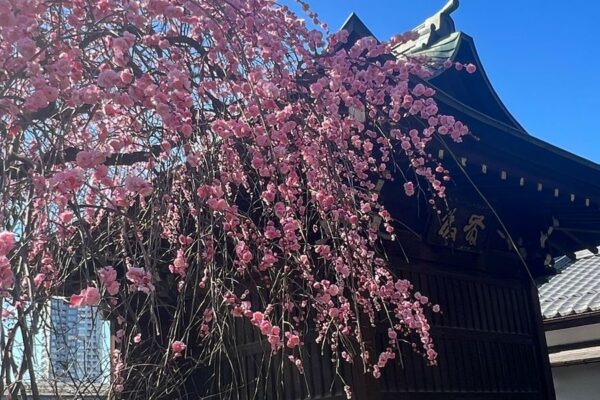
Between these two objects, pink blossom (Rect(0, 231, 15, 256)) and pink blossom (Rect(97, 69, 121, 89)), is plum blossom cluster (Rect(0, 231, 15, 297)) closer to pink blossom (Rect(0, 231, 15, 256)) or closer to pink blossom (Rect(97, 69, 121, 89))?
pink blossom (Rect(0, 231, 15, 256))

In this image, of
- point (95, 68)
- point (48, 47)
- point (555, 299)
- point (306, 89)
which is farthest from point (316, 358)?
point (555, 299)

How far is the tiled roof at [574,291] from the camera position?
28.1ft

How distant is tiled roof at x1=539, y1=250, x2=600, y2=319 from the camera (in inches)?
→ 338

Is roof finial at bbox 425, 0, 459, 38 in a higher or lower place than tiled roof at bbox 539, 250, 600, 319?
higher

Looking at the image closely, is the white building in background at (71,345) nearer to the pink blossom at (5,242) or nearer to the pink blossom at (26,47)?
the pink blossom at (5,242)

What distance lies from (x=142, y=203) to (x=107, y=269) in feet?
2.49

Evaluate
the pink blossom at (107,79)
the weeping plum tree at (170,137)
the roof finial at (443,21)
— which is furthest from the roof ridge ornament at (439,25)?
the pink blossom at (107,79)

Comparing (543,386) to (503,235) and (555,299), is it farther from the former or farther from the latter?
(555,299)

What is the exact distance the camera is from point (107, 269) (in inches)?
83.9

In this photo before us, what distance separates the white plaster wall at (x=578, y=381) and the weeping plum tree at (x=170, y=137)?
18.6 feet

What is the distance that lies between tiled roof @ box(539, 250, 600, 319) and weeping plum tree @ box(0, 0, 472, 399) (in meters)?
5.12

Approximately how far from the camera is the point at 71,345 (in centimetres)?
280

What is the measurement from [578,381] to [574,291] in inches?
53.2

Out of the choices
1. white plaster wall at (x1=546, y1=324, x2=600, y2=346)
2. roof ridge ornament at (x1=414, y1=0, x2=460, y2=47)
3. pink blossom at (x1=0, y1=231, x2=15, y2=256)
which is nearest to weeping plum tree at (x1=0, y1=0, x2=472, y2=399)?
pink blossom at (x1=0, y1=231, x2=15, y2=256)
